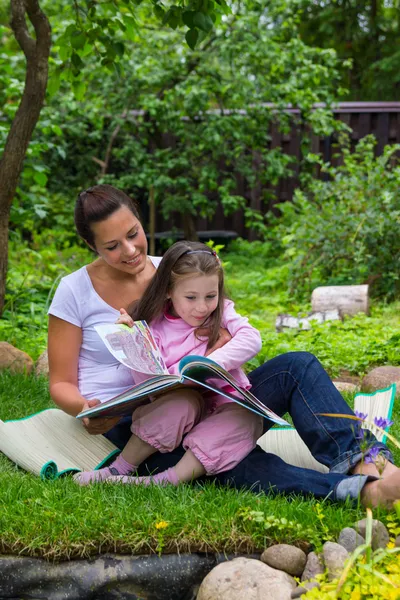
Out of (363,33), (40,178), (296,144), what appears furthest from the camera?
(363,33)

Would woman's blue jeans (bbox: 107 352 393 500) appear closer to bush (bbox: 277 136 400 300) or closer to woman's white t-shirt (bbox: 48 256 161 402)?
woman's white t-shirt (bbox: 48 256 161 402)

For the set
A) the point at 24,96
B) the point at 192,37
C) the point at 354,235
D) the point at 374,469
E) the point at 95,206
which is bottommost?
the point at 374,469

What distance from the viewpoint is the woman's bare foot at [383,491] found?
2.38 m

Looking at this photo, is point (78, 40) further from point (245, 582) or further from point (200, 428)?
point (245, 582)

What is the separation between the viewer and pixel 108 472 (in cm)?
281

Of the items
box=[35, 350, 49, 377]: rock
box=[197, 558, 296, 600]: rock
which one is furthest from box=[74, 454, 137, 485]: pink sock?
box=[35, 350, 49, 377]: rock

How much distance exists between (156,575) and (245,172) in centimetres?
676

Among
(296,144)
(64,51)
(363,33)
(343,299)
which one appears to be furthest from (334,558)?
(363,33)

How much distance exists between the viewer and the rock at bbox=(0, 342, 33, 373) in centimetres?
429

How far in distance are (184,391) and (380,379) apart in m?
1.64

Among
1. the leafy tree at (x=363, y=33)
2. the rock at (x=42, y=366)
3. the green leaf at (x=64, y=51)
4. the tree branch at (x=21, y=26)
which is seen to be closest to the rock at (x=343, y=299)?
the rock at (x=42, y=366)

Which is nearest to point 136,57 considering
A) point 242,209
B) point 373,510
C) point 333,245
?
point 242,209

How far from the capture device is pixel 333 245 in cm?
650

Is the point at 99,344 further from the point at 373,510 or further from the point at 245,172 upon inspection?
the point at 245,172
